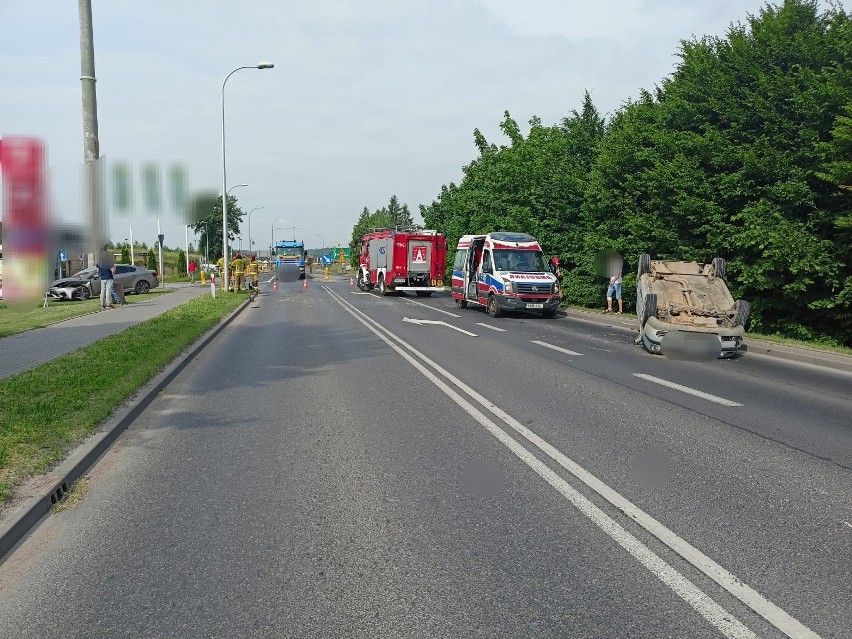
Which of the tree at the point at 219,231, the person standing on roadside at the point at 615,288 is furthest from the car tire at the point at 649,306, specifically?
the tree at the point at 219,231

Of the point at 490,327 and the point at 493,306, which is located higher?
the point at 493,306

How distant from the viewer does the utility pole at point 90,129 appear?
176 inches

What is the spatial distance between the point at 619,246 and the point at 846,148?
868 cm

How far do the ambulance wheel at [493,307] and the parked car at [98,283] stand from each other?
1375 centimetres

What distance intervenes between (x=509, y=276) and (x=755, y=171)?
8.38 meters

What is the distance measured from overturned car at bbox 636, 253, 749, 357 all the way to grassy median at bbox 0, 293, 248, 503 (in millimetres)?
8956

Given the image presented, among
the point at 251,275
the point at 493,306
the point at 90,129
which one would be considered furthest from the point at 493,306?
the point at 90,129

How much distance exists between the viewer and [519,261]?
80.7ft

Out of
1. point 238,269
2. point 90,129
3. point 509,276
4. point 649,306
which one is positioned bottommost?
point 238,269

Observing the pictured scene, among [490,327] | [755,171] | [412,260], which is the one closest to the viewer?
[755,171]

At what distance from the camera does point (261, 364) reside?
1255cm

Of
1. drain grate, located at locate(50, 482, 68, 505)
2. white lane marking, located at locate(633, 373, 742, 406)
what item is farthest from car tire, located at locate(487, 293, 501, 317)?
drain grate, located at locate(50, 482, 68, 505)

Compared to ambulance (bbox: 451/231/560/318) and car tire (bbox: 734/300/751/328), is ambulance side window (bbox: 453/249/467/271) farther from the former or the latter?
car tire (bbox: 734/300/751/328)

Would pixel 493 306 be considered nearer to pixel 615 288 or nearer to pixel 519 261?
pixel 519 261
